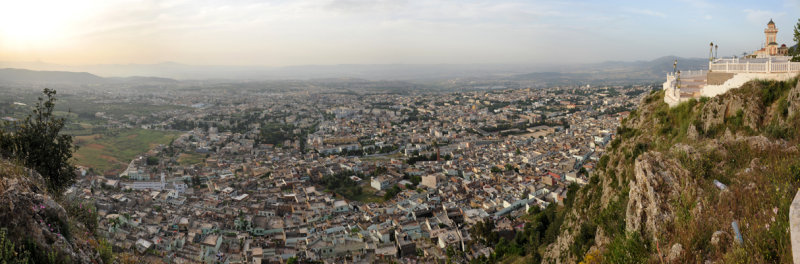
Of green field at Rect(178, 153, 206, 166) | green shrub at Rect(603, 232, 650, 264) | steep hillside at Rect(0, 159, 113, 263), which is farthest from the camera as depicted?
green field at Rect(178, 153, 206, 166)

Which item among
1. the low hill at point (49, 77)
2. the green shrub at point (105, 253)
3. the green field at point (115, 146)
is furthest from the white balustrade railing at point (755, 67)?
the low hill at point (49, 77)

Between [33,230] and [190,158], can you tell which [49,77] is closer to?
[190,158]

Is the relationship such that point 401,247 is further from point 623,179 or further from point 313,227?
point 623,179

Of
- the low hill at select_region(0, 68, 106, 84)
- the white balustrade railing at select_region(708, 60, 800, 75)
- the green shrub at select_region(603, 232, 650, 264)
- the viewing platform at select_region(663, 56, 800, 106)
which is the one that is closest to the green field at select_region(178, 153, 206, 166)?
the viewing platform at select_region(663, 56, 800, 106)

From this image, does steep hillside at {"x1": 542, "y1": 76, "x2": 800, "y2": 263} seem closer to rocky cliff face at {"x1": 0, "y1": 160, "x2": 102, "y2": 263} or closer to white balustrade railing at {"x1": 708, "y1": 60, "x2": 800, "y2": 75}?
white balustrade railing at {"x1": 708, "y1": 60, "x2": 800, "y2": 75}

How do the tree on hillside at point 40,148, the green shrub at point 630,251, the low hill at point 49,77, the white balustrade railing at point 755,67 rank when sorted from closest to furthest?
the green shrub at point 630,251
the tree on hillside at point 40,148
the white balustrade railing at point 755,67
the low hill at point 49,77

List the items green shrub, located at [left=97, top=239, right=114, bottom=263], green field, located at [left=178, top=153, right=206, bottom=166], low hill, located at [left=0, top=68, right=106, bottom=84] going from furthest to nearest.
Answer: low hill, located at [left=0, top=68, right=106, bottom=84]
green field, located at [left=178, top=153, right=206, bottom=166]
green shrub, located at [left=97, top=239, right=114, bottom=263]

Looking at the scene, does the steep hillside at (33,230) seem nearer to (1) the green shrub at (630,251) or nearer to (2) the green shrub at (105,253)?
(2) the green shrub at (105,253)
